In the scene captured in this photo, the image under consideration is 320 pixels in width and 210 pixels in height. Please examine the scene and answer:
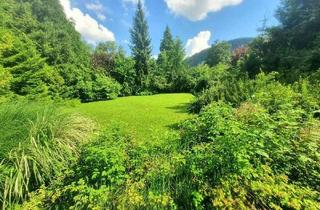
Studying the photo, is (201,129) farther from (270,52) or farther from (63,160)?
(270,52)

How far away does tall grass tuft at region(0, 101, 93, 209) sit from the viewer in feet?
9.61

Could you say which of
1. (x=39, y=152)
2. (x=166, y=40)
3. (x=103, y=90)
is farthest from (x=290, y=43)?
(x=166, y=40)

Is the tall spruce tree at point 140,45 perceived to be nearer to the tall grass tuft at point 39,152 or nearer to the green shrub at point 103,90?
the green shrub at point 103,90

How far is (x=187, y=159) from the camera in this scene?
2.60m

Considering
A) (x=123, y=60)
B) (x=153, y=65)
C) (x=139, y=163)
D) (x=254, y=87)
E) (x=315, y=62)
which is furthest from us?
(x=153, y=65)

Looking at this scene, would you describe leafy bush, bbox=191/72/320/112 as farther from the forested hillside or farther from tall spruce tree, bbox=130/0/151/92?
tall spruce tree, bbox=130/0/151/92

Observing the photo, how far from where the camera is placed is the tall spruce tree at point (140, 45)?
83.5 ft

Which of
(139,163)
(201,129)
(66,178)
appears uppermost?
(201,129)

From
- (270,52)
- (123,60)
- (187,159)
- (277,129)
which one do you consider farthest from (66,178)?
(123,60)

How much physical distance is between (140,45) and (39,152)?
26.3 metres

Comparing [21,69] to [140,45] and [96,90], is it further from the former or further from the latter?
[140,45]

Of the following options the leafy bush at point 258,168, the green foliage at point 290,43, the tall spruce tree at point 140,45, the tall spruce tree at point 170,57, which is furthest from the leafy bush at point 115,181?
the tall spruce tree at point 170,57

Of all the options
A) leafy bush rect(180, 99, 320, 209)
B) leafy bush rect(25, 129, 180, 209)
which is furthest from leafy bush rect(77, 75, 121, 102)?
leafy bush rect(180, 99, 320, 209)

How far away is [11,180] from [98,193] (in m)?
1.55
